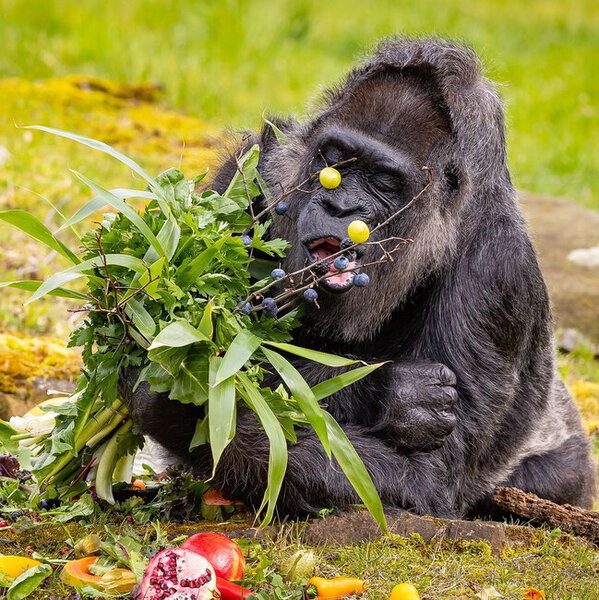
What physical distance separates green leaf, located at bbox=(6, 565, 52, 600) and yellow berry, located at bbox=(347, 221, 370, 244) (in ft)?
5.90

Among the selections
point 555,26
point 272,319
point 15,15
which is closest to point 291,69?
point 15,15

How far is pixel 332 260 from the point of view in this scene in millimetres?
4145

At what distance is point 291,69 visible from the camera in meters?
14.0

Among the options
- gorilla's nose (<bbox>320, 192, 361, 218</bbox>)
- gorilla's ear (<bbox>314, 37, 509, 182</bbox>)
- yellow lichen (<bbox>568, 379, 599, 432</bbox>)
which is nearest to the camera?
gorilla's nose (<bbox>320, 192, 361, 218</bbox>)

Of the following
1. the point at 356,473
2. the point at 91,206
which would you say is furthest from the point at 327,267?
the point at 91,206

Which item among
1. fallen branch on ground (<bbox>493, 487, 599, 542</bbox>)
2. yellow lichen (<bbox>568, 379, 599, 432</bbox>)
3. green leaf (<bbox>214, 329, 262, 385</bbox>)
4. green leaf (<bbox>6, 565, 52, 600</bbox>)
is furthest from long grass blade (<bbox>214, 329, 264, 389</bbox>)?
yellow lichen (<bbox>568, 379, 599, 432</bbox>)

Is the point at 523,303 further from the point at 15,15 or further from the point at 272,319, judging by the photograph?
the point at 15,15

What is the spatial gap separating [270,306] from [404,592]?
1267 millimetres

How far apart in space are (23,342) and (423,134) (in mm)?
3170

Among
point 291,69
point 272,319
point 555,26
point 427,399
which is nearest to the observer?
point 272,319

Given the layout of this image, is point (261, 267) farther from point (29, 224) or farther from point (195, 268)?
point (29, 224)

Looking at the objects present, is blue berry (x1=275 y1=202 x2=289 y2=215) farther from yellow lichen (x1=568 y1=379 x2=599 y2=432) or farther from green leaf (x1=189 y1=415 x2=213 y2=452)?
yellow lichen (x1=568 y1=379 x2=599 y2=432)

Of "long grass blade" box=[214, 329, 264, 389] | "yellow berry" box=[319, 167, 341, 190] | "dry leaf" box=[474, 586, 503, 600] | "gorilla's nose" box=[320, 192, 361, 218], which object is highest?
"yellow berry" box=[319, 167, 341, 190]

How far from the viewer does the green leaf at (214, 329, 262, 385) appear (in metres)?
3.44
